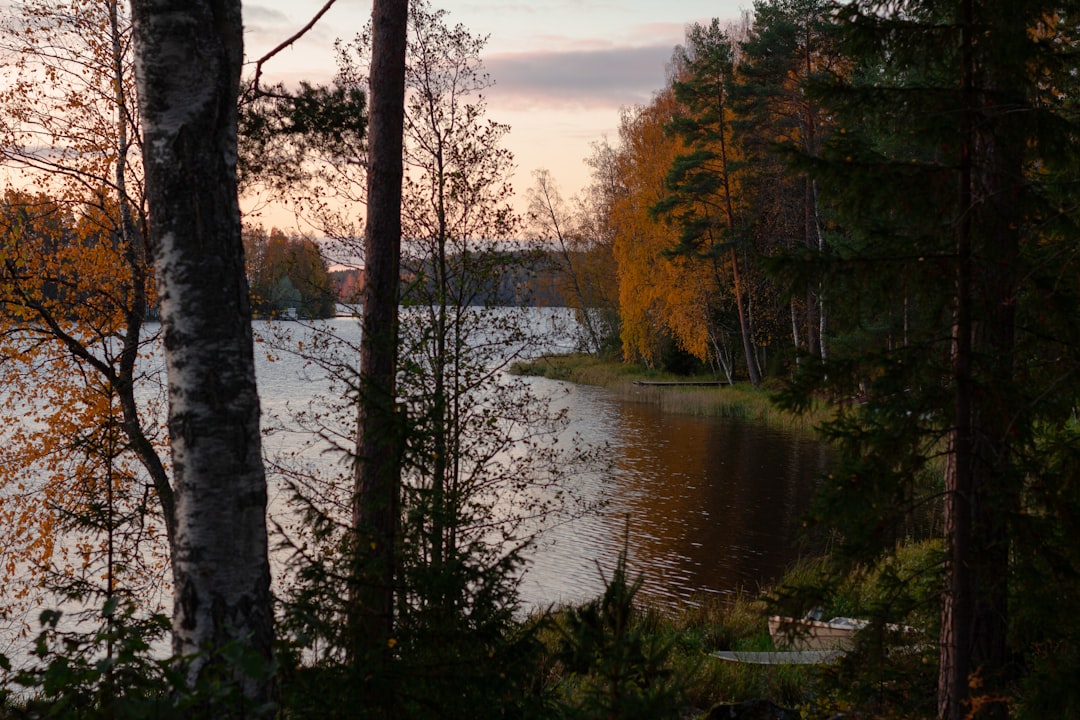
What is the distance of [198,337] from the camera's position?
3201 millimetres

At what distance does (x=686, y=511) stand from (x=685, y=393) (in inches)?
593

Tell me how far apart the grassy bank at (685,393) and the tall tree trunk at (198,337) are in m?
19.6

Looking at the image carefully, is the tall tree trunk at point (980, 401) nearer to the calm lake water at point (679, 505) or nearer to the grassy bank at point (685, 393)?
the calm lake water at point (679, 505)

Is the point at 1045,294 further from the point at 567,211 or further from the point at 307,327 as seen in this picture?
the point at 567,211

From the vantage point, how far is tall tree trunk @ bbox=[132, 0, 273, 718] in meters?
3.20

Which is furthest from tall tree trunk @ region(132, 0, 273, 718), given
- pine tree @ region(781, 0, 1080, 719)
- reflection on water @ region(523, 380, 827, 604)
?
reflection on water @ region(523, 380, 827, 604)

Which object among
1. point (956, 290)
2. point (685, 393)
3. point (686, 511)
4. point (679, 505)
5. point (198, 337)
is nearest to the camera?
point (198, 337)

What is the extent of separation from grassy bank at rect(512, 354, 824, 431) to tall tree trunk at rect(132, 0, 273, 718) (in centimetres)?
1957

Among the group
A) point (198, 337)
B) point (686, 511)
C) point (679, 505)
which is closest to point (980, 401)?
point (198, 337)

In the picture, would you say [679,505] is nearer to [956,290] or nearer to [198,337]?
[956,290]

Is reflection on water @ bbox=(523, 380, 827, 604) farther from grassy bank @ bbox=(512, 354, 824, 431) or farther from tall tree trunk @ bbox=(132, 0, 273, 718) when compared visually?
tall tree trunk @ bbox=(132, 0, 273, 718)

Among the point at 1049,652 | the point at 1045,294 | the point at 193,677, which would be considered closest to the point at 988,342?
the point at 1045,294

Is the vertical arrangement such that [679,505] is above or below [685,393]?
below

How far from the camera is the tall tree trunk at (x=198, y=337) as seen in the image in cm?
320
